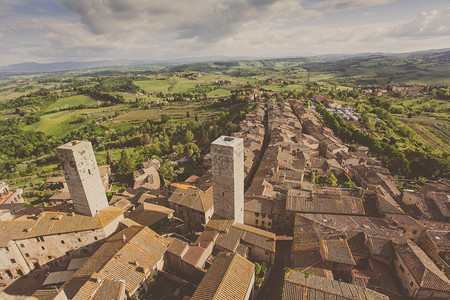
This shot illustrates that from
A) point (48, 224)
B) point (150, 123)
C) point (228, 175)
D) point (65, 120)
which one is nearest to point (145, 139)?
point (150, 123)

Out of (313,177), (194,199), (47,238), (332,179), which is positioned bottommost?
(332,179)

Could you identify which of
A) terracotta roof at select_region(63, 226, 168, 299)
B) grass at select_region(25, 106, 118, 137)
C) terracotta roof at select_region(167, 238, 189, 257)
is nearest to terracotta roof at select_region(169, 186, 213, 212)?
terracotta roof at select_region(167, 238, 189, 257)

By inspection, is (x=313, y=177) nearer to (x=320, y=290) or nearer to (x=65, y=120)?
(x=320, y=290)

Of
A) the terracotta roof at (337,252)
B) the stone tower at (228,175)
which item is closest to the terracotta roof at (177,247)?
the stone tower at (228,175)

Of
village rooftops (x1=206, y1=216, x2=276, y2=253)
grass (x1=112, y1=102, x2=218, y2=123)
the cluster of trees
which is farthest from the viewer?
grass (x1=112, y1=102, x2=218, y2=123)

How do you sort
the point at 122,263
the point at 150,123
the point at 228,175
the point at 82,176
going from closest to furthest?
the point at 122,263 → the point at 228,175 → the point at 82,176 → the point at 150,123

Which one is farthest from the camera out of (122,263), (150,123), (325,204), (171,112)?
(171,112)

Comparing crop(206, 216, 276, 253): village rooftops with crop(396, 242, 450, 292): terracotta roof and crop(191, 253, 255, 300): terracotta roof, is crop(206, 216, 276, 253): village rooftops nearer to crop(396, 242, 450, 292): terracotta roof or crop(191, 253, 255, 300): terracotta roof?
crop(191, 253, 255, 300): terracotta roof
